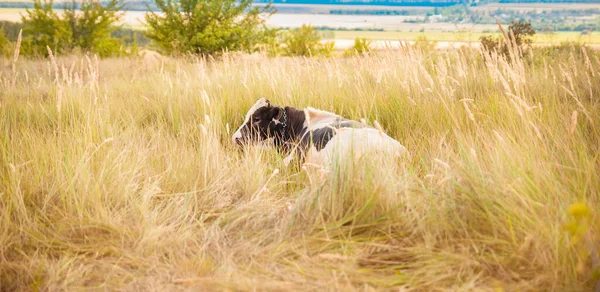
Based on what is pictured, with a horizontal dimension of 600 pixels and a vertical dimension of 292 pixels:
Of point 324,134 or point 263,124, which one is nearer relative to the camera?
point 324,134

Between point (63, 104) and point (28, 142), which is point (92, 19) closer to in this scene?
point (63, 104)

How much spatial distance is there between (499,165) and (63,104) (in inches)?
176

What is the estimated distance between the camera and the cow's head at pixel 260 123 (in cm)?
469

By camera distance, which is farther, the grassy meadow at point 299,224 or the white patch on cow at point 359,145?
the white patch on cow at point 359,145

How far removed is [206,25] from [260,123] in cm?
1102

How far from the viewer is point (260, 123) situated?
481 cm

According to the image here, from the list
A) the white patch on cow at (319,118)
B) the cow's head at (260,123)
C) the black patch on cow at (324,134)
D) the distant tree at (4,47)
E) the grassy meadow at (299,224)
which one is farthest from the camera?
the distant tree at (4,47)

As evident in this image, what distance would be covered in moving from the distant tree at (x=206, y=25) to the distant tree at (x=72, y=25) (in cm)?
281

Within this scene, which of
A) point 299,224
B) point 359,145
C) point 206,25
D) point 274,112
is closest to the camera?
point 299,224

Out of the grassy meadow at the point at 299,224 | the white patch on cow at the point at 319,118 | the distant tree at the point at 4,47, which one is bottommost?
the grassy meadow at the point at 299,224

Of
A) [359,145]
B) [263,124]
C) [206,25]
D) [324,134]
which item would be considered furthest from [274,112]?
[206,25]

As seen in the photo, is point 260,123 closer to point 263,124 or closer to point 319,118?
point 263,124

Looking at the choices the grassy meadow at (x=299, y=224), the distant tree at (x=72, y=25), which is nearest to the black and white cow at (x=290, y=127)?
the grassy meadow at (x=299, y=224)

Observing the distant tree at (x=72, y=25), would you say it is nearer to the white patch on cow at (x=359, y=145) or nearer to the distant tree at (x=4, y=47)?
the distant tree at (x=4, y=47)
